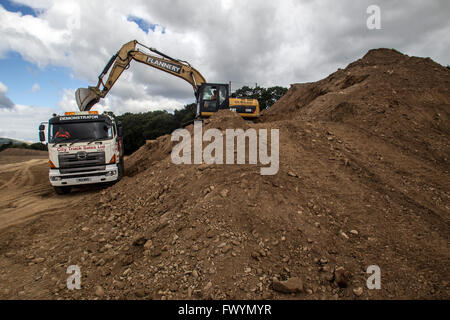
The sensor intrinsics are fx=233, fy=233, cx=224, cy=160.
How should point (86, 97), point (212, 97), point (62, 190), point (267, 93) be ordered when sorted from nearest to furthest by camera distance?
1. point (62, 190)
2. point (86, 97)
3. point (212, 97)
4. point (267, 93)

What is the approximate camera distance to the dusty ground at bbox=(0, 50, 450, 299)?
284 centimetres

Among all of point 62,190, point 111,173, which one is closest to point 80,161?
point 111,173

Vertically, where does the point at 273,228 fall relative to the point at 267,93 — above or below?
below

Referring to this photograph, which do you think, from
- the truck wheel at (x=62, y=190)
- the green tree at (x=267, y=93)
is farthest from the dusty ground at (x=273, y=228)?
the green tree at (x=267, y=93)

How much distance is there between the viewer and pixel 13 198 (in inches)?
297

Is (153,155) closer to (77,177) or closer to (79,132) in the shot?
(79,132)

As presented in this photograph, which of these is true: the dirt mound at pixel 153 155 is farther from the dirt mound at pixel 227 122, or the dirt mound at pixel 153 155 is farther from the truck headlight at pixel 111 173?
the dirt mound at pixel 227 122

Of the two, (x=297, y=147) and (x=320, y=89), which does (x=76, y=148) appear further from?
(x=320, y=89)

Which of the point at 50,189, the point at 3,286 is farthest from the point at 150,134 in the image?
the point at 3,286

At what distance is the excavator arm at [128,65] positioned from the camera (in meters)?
10.7

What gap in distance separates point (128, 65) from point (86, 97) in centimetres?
247

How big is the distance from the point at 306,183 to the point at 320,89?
29.6ft

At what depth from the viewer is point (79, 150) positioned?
714cm

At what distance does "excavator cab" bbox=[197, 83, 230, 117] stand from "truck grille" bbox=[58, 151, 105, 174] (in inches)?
201
